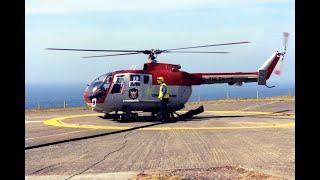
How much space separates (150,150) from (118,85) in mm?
10094

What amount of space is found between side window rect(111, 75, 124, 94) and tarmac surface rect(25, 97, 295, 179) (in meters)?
3.36

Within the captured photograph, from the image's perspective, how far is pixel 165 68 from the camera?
23.8 metres

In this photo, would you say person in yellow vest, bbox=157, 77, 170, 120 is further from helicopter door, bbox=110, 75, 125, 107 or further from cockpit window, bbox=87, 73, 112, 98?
cockpit window, bbox=87, 73, 112, 98

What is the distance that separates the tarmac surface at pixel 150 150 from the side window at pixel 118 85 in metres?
3.36

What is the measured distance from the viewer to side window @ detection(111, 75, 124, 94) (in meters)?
22.4

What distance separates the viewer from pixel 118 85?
22.5 metres

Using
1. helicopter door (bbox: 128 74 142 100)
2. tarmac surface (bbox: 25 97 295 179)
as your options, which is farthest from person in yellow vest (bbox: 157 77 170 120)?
tarmac surface (bbox: 25 97 295 179)

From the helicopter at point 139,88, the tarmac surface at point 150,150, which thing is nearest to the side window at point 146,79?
the helicopter at point 139,88

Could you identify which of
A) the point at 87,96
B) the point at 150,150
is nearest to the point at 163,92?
the point at 87,96

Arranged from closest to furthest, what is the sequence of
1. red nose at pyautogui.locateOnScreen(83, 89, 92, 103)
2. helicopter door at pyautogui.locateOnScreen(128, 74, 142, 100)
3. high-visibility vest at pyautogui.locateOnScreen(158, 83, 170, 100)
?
red nose at pyautogui.locateOnScreen(83, 89, 92, 103) → high-visibility vest at pyautogui.locateOnScreen(158, 83, 170, 100) → helicopter door at pyautogui.locateOnScreen(128, 74, 142, 100)

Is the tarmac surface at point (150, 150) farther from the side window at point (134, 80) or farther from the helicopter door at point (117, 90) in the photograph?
the side window at point (134, 80)

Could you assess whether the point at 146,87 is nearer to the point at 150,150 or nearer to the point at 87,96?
the point at 87,96
